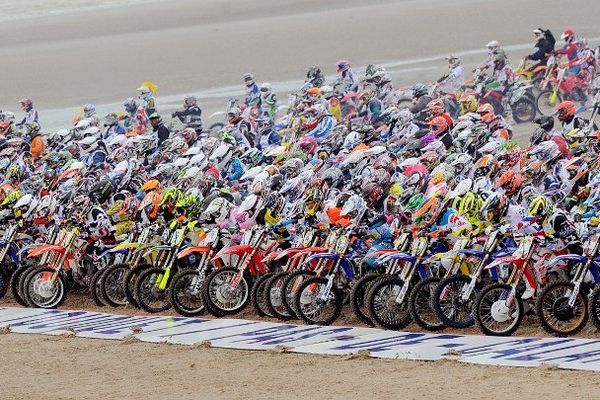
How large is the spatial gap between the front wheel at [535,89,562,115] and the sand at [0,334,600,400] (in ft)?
51.8

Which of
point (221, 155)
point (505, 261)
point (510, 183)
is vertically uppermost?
point (221, 155)

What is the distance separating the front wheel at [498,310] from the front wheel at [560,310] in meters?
0.35

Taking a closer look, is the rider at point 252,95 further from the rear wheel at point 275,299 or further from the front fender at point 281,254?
the rear wheel at point 275,299

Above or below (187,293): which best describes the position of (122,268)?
above

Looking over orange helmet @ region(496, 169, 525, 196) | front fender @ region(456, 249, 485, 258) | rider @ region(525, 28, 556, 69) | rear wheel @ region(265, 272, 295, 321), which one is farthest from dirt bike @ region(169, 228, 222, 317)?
rider @ region(525, 28, 556, 69)

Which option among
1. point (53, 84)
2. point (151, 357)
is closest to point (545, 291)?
point (151, 357)

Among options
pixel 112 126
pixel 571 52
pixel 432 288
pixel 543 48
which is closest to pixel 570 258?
pixel 432 288

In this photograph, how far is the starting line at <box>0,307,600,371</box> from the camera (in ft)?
44.7

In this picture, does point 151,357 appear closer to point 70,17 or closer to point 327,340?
point 327,340

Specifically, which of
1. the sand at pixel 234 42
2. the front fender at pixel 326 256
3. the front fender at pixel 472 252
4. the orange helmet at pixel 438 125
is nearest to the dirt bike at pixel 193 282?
the front fender at pixel 326 256

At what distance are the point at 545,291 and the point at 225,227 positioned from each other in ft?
15.1

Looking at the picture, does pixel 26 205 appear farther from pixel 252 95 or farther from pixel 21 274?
pixel 252 95

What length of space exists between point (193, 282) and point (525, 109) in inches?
551

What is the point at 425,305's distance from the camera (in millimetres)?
15438
